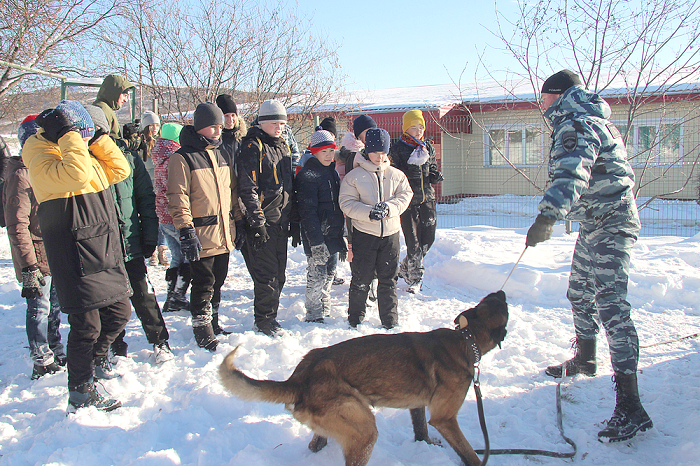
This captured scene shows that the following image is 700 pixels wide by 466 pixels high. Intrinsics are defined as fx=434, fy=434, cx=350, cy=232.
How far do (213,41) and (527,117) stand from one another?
373 inches

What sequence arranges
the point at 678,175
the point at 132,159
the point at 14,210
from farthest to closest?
the point at 678,175 < the point at 132,159 < the point at 14,210

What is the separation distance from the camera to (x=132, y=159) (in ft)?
12.6

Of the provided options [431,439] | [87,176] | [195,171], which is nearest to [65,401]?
[87,176]

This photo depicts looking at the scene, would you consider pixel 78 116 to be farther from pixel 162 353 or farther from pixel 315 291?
pixel 315 291

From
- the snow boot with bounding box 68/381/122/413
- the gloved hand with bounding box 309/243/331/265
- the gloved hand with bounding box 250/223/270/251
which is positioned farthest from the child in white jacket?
the snow boot with bounding box 68/381/122/413

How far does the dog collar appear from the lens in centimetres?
265

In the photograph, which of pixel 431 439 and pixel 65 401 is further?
pixel 65 401

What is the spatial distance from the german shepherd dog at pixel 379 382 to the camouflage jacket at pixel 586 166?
33.0 inches

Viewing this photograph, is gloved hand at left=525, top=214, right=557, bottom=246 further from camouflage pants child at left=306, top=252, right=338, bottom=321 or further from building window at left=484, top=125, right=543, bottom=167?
building window at left=484, top=125, right=543, bottom=167

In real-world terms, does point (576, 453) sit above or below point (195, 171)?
below

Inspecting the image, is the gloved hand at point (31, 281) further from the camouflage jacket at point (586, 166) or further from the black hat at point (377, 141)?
the camouflage jacket at point (586, 166)

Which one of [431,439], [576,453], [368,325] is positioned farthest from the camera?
[368,325]

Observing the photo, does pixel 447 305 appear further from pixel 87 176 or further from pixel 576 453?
pixel 87 176

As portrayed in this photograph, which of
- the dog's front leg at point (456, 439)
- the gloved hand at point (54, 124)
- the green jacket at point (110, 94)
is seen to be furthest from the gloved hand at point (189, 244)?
the dog's front leg at point (456, 439)
